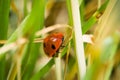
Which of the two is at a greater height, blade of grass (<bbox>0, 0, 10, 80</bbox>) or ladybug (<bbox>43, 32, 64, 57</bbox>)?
blade of grass (<bbox>0, 0, 10, 80</bbox>)

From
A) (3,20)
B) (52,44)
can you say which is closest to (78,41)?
(52,44)

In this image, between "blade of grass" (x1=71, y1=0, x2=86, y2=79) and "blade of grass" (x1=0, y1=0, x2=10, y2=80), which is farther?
"blade of grass" (x1=0, y1=0, x2=10, y2=80)

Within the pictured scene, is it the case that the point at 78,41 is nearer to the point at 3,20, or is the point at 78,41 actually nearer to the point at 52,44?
the point at 52,44

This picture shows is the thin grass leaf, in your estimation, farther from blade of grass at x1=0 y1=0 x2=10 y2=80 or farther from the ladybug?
blade of grass at x1=0 y1=0 x2=10 y2=80

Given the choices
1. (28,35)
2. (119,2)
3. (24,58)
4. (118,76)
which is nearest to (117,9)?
(119,2)

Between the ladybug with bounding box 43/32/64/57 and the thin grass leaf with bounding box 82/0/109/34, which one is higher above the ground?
the thin grass leaf with bounding box 82/0/109/34

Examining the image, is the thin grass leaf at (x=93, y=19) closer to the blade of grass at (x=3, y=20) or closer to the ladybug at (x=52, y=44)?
the ladybug at (x=52, y=44)

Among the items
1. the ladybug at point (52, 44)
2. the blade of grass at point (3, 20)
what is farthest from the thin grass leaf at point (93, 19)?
the blade of grass at point (3, 20)

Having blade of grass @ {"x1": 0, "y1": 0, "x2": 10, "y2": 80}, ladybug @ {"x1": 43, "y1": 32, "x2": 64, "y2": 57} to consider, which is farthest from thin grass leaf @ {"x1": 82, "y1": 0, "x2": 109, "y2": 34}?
blade of grass @ {"x1": 0, "y1": 0, "x2": 10, "y2": 80}
